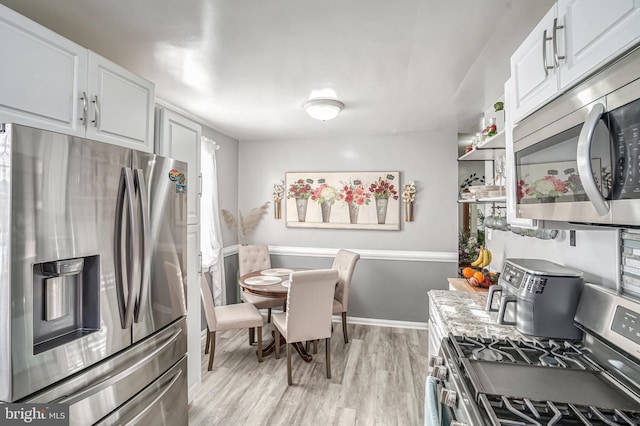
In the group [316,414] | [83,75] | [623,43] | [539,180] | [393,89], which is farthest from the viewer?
[393,89]

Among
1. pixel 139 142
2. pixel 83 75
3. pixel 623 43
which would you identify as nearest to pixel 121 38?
pixel 83 75

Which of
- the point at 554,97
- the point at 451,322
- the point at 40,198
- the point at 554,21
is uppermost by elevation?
the point at 554,21

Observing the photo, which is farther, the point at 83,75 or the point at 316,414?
the point at 316,414

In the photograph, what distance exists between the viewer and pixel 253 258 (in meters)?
4.07

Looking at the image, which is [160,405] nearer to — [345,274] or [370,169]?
[345,274]

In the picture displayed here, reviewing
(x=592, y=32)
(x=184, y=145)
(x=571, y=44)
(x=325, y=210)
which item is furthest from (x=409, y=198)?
(x=592, y=32)

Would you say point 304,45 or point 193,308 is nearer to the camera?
point 304,45

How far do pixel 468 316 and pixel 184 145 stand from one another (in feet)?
7.15

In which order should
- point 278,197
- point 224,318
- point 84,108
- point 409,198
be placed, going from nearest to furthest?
1. point 84,108
2. point 224,318
3. point 409,198
4. point 278,197

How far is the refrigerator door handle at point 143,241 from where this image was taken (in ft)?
4.91

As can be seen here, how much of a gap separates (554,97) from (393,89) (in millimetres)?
1591

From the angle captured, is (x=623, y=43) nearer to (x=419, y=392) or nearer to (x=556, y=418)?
(x=556, y=418)

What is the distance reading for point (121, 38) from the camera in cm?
176

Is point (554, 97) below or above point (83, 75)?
below
